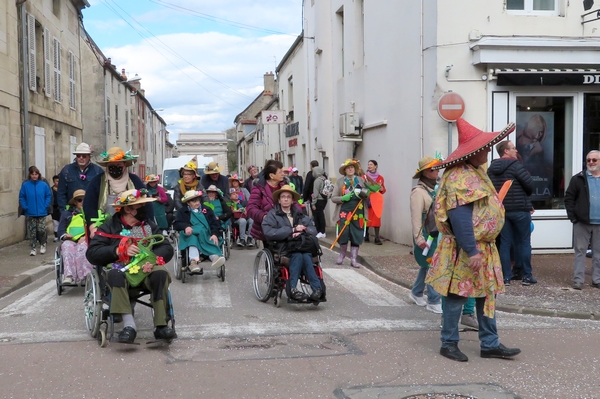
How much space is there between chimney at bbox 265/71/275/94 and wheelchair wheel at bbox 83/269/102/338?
1937 inches

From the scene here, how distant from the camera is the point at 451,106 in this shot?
38.6 ft

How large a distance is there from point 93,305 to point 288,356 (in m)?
1.99

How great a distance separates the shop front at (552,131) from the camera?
39.2 feet

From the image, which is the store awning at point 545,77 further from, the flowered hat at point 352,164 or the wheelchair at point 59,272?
the wheelchair at point 59,272

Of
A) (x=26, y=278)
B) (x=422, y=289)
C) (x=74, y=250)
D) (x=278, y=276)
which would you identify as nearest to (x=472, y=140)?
(x=422, y=289)

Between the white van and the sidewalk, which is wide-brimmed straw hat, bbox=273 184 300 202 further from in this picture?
the white van

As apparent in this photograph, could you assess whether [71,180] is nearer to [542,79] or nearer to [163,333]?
[163,333]

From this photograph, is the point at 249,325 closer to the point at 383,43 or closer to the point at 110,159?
the point at 110,159

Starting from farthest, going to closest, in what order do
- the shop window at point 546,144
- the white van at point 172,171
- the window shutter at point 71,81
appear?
the white van at point 172,171, the window shutter at point 71,81, the shop window at point 546,144

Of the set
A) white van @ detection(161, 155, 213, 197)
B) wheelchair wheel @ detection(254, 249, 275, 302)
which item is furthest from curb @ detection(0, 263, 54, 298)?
white van @ detection(161, 155, 213, 197)

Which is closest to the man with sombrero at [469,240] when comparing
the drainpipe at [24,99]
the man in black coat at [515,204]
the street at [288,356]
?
the street at [288,356]

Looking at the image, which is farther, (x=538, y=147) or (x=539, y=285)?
(x=538, y=147)

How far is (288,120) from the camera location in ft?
102

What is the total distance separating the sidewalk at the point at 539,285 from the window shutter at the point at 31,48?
9813mm
